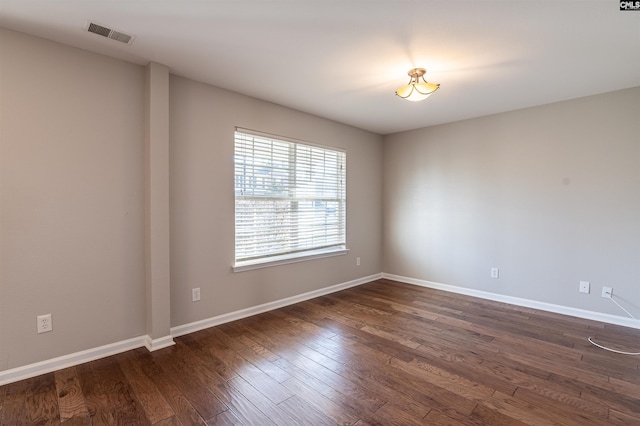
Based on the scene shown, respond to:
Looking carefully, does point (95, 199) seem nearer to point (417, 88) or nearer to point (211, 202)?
point (211, 202)

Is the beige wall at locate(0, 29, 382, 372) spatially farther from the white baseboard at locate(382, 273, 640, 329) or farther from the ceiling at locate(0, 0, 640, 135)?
the white baseboard at locate(382, 273, 640, 329)

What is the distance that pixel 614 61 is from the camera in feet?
8.14

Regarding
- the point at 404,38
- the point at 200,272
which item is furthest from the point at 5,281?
the point at 404,38

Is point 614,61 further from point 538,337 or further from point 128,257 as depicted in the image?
point 128,257

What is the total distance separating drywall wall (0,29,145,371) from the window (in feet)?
3.31

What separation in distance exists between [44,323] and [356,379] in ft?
7.67

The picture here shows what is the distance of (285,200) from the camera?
3670 mm

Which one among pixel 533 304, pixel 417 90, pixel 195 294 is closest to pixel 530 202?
pixel 533 304

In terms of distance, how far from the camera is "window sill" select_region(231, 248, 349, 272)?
3256 mm

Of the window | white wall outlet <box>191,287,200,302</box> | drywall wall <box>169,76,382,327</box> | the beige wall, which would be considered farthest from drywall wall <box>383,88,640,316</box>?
white wall outlet <box>191,287,200,302</box>

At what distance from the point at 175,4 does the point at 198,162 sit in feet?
4.65

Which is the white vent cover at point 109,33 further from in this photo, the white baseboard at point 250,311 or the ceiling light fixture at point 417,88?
the white baseboard at point 250,311

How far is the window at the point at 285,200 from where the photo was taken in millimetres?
3293

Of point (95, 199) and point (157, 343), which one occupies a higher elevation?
point (95, 199)
